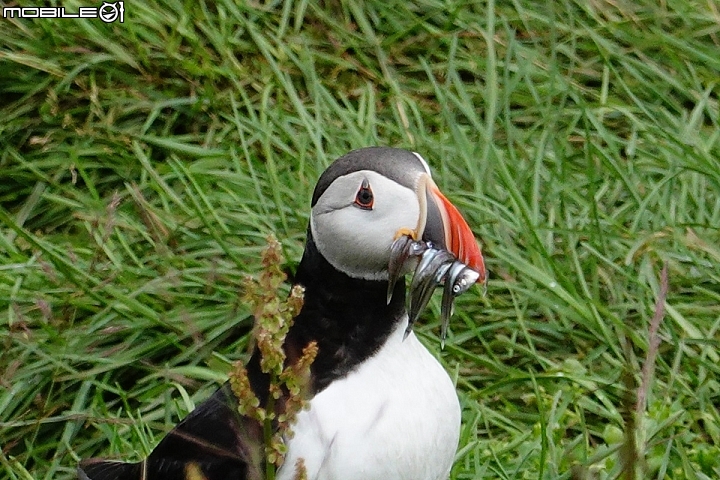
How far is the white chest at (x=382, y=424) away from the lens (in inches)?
90.7

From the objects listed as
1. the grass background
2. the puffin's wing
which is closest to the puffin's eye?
the puffin's wing

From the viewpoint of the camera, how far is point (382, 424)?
7.69 ft

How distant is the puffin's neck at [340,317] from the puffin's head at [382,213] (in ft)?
0.16

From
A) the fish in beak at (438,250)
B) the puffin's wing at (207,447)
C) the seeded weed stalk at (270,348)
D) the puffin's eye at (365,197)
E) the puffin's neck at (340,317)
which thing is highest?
the seeded weed stalk at (270,348)

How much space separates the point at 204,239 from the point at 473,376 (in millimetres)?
978

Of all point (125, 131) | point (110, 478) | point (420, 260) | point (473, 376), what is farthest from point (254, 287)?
point (125, 131)

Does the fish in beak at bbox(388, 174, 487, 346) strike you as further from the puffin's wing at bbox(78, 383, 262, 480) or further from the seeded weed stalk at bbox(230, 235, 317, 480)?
the seeded weed stalk at bbox(230, 235, 317, 480)

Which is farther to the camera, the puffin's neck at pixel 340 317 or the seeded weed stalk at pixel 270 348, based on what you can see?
the puffin's neck at pixel 340 317

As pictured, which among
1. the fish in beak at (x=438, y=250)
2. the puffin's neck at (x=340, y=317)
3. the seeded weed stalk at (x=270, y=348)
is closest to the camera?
the seeded weed stalk at (x=270, y=348)

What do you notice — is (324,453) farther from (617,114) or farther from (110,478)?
(617,114)

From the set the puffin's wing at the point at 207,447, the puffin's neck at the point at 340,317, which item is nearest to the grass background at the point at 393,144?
the puffin's wing at the point at 207,447

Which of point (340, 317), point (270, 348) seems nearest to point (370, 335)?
point (340, 317)

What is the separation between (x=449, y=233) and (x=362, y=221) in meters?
0.17

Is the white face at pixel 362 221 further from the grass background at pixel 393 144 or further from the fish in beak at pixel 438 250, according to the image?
the grass background at pixel 393 144
